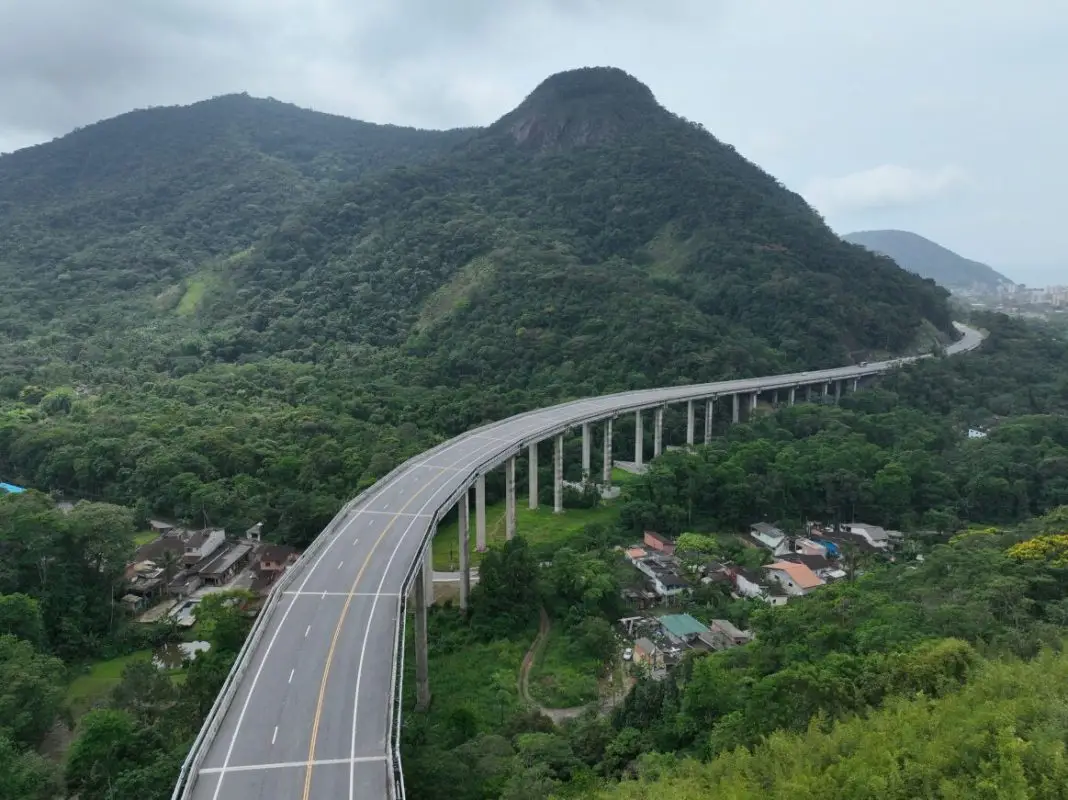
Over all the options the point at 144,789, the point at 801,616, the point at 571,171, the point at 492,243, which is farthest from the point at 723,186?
the point at 144,789

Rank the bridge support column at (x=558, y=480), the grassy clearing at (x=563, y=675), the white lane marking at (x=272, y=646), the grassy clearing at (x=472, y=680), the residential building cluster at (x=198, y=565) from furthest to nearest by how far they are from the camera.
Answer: the bridge support column at (x=558, y=480) → the residential building cluster at (x=198, y=565) → the grassy clearing at (x=563, y=675) → the grassy clearing at (x=472, y=680) → the white lane marking at (x=272, y=646)

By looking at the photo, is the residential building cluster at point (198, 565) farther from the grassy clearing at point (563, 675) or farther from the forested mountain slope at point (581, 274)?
the forested mountain slope at point (581, 274)

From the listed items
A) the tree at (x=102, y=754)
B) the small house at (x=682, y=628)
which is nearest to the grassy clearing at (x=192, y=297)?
the tree at (x=102, y=754)

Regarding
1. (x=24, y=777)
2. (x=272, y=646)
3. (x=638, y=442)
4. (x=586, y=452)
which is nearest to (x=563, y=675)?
(x=272, y=646)

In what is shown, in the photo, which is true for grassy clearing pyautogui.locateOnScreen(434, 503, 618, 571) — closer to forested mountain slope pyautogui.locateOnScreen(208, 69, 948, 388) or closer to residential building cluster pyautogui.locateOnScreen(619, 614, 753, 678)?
residential building cluster pyautogui.locateOnScreen(619, 614, 753, 678)

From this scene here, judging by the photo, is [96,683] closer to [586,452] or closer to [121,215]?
[586,452]

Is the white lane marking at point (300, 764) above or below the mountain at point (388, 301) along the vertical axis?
below
